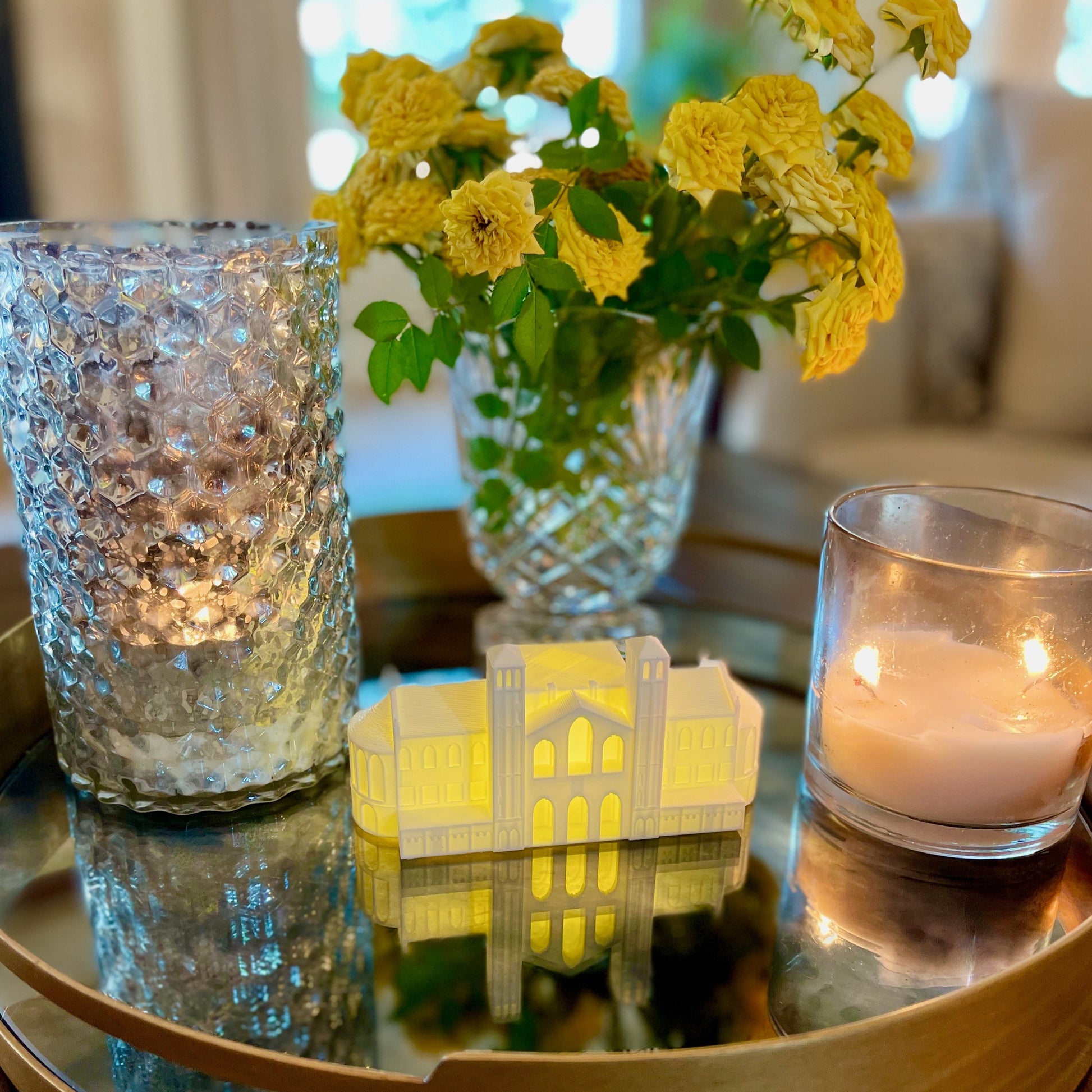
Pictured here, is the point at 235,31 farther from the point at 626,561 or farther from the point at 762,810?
the point at 762,810

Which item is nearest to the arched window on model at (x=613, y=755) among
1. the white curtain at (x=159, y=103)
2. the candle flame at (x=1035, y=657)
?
the candle flame at (x=1035, y=657)

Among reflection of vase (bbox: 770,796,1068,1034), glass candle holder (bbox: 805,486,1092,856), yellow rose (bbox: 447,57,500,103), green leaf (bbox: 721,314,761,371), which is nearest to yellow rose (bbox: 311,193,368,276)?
yellow rose (bbox: 447,57,500,103)

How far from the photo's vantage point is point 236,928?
19.5 inches

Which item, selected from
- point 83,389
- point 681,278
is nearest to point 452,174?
point 681,278

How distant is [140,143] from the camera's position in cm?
238

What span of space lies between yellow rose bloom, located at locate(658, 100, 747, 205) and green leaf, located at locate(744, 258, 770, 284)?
0.39 feet

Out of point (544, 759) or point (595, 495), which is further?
point (595, 495)

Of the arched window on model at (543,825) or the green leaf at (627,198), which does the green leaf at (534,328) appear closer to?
the green leaf at (627,198)

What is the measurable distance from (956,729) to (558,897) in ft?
0.69

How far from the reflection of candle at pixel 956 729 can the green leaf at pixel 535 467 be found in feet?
0.84

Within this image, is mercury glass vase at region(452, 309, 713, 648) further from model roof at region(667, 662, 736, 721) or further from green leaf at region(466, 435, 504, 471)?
model roof at region(667, 662, 736, 721)

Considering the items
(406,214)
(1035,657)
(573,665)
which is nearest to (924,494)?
(1035,657)

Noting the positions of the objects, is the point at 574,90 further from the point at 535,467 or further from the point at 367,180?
the point at 535,467

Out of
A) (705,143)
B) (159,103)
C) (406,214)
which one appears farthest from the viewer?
(159,103)
